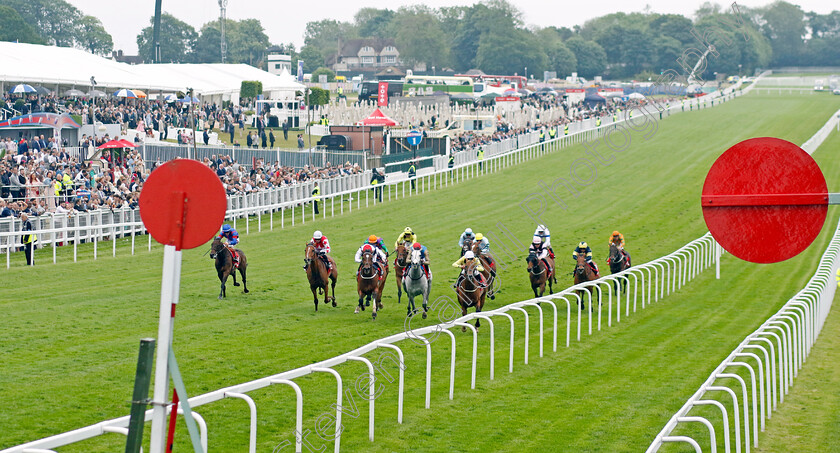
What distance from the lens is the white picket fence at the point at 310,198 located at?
2097cm

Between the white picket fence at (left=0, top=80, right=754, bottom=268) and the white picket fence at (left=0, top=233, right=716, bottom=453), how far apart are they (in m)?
9.35

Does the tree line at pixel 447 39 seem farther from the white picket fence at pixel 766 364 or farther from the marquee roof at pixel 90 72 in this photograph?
the marquee roof at pixel 90 72

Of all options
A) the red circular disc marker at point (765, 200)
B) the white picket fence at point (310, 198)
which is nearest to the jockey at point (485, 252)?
the white picket fence at point (310, 198)

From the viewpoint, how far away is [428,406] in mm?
9930

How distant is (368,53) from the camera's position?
14200cm

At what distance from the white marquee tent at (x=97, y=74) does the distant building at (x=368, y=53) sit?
83.4 metres

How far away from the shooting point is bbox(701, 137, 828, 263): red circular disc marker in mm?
3795

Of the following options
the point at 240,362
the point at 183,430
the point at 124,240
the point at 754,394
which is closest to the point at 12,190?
the point at 124,240

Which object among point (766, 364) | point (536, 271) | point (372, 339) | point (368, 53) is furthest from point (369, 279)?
point (368, 53)

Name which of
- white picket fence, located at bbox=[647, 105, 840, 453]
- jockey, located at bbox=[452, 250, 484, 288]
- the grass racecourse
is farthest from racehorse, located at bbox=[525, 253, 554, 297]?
white picket fence, located at bbox=[647, 105, 840, 453]

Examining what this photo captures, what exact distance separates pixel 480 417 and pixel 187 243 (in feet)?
20.5

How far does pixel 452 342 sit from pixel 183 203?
6491 millimetres

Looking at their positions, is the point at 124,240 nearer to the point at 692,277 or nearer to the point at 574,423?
the point at 692,277

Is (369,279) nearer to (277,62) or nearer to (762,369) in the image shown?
(762,369)
